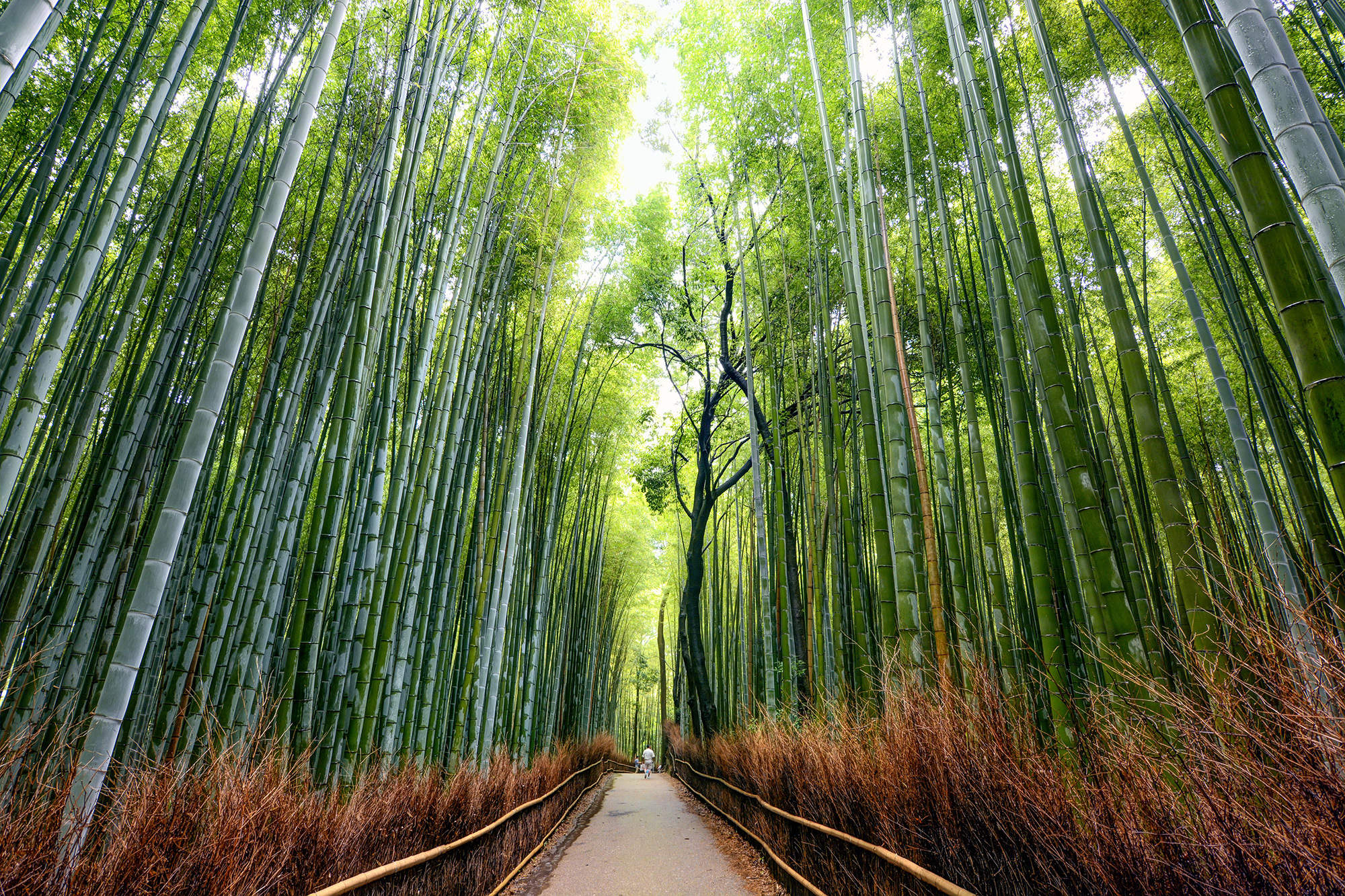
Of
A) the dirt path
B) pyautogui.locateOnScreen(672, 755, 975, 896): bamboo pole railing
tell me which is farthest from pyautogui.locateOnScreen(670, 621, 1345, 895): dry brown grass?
the dirt path

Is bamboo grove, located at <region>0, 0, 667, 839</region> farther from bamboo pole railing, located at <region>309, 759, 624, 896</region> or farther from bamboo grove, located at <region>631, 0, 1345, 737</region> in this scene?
bamboo grove, located at <region>631, 0, 1345, 737</region>

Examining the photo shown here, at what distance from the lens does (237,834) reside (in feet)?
4.39

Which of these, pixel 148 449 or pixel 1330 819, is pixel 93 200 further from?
pixel 1330 819

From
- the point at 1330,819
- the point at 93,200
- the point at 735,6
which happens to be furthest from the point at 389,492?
the point at 735,6

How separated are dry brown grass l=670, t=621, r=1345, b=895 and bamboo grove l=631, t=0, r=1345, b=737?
95 millimetres

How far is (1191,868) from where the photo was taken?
98cm

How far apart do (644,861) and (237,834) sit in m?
3.25

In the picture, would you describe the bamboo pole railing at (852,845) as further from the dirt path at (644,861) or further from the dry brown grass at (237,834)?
the dry brown grass at (237,834)

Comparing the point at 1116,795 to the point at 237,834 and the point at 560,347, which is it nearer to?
the point at 237,834

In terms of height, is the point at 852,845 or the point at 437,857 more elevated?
the point at 852,845

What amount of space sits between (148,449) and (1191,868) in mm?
3556

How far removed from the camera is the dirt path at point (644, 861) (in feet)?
10.5

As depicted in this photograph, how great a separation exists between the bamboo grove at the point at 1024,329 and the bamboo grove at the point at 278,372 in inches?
74.5

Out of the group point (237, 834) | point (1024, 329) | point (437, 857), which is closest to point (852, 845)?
point (437, 857)
